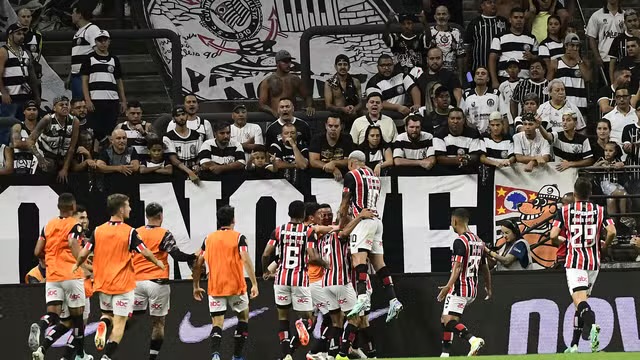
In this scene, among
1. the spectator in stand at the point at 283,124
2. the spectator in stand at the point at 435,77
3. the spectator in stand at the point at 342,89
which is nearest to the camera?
the spectator in stand at the point at 283,124

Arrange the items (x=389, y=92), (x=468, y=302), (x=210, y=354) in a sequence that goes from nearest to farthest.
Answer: (x=468, y=302) → (x=210, y=354) → (x=389, y=92)

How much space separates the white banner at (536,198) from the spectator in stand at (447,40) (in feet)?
8.31

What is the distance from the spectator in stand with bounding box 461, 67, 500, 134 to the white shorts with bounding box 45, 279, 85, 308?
5783mm

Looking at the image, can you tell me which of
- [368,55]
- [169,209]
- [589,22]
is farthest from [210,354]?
[589,22]

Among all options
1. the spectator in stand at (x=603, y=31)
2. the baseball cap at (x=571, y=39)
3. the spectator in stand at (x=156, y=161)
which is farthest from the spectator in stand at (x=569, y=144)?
the spectator in stand at (x=156, y=161)

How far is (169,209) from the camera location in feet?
68.0

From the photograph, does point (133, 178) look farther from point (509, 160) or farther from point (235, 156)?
point (509, 160)

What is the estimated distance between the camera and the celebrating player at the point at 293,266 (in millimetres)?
19328

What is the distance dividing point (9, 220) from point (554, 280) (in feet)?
23.3

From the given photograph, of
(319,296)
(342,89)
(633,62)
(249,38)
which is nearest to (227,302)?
(319,296)

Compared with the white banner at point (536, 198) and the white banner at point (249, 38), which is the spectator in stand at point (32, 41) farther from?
the white banner at point (536, 198)

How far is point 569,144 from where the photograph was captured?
20.6 m

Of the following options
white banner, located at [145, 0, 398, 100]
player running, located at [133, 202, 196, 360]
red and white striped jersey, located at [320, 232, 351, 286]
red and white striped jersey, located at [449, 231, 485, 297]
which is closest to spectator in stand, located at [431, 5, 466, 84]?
white banner, located at [145, 0, 398, 100]

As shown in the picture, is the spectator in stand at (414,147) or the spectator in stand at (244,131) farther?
the spectator in stand at (244,131)
